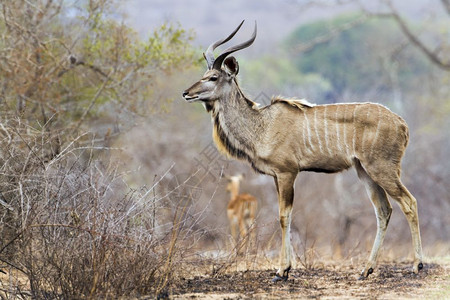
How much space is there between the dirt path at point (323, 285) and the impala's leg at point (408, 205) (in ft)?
0.64

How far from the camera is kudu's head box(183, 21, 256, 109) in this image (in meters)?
7.31

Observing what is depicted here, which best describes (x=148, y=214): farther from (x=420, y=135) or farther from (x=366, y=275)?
(x=420, y=135)

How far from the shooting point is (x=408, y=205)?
7.00 m

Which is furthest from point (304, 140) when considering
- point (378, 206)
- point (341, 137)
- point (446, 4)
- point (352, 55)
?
point (352, 55)

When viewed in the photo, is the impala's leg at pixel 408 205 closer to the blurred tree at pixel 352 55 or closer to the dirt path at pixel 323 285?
the dirt path at pixel 323 285

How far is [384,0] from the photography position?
18453 mm

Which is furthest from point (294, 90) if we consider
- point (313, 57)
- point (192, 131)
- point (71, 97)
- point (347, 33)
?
point (347, 33)

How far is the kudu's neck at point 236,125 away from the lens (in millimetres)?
7359

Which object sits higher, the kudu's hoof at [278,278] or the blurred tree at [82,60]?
the blurred tree at [82,60]

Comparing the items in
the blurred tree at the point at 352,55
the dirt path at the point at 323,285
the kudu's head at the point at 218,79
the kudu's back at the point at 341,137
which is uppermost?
the blurred tree at the point at 352,55

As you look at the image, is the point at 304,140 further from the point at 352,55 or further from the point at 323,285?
the point at 352,55

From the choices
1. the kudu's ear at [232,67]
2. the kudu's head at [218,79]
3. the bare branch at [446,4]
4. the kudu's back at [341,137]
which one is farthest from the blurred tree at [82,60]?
the bare branch at [446,4]

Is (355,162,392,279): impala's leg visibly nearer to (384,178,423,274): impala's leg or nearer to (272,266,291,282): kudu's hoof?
(384,178,423,274): impala's leg

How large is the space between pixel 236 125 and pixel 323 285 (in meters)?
1.88
